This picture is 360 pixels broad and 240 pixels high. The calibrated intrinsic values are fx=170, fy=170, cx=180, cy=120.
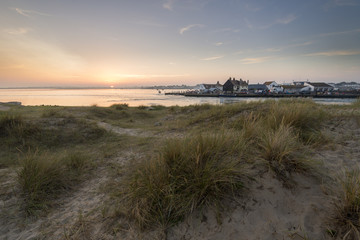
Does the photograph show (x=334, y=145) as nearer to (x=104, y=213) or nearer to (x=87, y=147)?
(x=104, y=213)

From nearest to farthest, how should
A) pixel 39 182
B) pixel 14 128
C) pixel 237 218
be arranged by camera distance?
1. pixel 237 218
2. pixel 39 182
3. pixel 14 128

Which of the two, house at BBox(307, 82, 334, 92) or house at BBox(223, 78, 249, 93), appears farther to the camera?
house at BBox(307, 82, 334, 92)

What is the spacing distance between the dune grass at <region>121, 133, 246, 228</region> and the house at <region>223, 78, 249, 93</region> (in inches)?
3321

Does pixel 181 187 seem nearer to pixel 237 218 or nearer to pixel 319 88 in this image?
pixel 237 218

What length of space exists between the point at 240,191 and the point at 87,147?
6.12 meters

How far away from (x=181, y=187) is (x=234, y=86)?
3613 inches

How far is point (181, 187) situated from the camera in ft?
8.25

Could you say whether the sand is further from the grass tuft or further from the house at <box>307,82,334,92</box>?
the house at <box>307,82,334,92</box>

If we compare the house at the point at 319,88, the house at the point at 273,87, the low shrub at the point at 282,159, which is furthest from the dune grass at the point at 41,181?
the house at the point at 319,88

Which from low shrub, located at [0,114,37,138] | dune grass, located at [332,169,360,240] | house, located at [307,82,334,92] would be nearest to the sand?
dune grass, located at [332,169,360,240]

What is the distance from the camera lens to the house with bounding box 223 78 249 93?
82.7 metres

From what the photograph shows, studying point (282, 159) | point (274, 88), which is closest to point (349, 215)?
point (282, 159)

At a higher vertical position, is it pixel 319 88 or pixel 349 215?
pixel 319 88

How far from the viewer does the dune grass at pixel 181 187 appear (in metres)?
2.28
